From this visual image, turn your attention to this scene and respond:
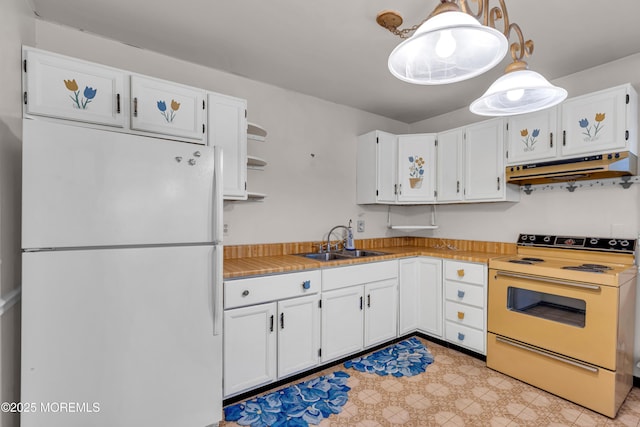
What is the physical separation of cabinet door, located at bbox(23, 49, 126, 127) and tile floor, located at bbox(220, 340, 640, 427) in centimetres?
199

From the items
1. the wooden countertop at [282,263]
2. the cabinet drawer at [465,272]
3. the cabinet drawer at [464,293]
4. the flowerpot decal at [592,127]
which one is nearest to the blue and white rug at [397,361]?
the cabinet drawer at [464,293]

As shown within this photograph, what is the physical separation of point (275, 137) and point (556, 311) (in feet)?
8.75

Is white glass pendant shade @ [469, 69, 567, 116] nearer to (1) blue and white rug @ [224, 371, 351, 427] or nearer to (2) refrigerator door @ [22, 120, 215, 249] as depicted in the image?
(2) refrigerator door @ [22, 120, 215, 249]

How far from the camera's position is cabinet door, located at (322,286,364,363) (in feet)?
8.04

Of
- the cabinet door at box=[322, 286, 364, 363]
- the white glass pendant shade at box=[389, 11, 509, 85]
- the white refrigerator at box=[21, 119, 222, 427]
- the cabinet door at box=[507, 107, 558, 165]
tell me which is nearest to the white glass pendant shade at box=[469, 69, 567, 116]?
the white glass pendant shade at box=[389, 11, 509, 85]

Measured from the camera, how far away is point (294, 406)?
6.64 ft

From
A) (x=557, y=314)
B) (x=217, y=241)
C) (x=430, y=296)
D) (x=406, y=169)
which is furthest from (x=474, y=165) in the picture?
(x=217, y=241)

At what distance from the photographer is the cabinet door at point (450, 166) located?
10.4ft

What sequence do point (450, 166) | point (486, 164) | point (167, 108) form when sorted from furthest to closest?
point (450, 166)
point (486, 164)
point (167, 108)

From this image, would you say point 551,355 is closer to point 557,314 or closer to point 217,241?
point 557,314

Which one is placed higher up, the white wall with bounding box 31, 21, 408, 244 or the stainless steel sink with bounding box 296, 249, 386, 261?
the white wall with bounding box 31, 21, 408, 244

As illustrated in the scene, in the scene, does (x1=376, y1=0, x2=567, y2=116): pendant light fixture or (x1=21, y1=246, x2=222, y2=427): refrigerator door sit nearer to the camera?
(x1=376, y1=0, x2=567, y2=116): pendant light fixture

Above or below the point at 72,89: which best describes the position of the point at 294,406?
below

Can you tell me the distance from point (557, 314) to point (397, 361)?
1251mm
